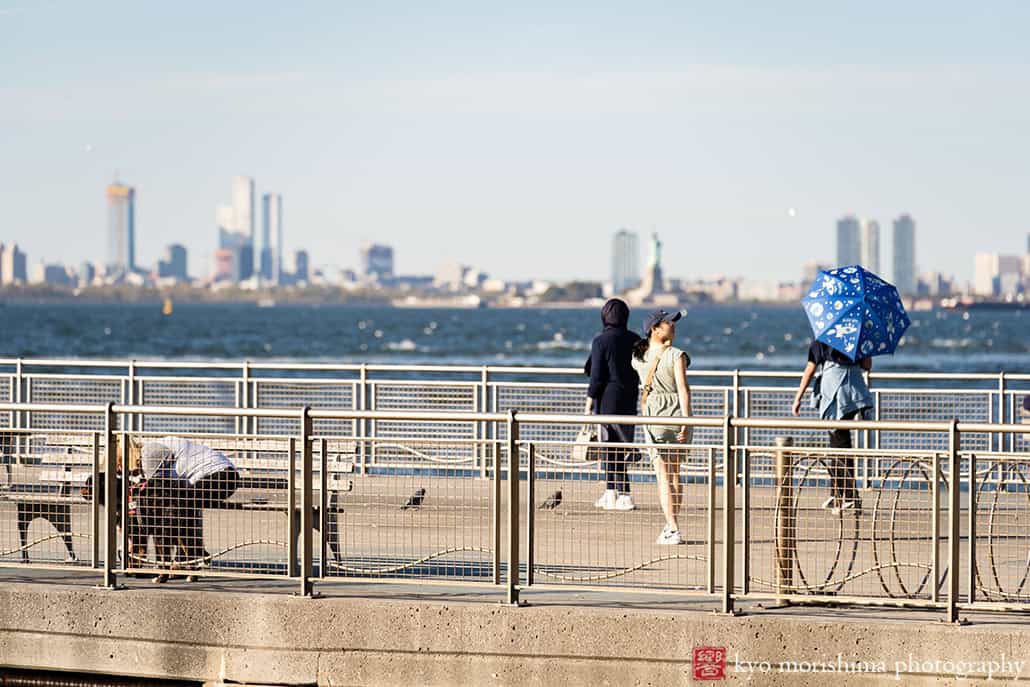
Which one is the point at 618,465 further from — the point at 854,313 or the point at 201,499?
the point at 854,313

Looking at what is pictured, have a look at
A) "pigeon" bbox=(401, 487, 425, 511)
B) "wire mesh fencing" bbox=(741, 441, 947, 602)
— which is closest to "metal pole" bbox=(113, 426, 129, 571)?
"pigeon" bbox=(401, 487, 425, 511)

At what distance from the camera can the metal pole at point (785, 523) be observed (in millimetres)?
9078

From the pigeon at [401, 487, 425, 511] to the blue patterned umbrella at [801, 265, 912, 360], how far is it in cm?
456

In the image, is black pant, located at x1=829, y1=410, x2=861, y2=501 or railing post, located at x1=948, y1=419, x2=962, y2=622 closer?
railing post, located at x1=948, y1=419, x2=962, y2=622

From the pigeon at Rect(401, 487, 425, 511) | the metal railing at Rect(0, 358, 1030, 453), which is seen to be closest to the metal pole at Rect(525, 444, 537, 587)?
the pigeon at Rect(401, 487, 425, 511)

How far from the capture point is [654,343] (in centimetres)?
1223

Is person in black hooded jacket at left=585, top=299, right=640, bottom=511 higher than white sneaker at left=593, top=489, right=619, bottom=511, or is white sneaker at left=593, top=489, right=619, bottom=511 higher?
person in black hooded jacket at left=585, top=299, right=640, bottom=511

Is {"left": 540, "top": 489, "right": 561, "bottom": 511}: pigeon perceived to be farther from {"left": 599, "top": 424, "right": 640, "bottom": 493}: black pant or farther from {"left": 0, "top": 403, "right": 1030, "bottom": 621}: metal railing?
{"left": 599, "top": 424, "right": 640, "bottom": 493}: black pant

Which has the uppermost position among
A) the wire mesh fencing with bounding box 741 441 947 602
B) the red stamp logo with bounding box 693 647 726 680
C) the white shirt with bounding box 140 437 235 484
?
the white shirt with bounding box 140 437 235 484

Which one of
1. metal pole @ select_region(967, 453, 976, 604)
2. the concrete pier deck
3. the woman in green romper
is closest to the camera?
metal pole @ select_region(967, 453, 976, 604)

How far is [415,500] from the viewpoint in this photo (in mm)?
9500

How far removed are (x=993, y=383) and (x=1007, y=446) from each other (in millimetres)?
39835

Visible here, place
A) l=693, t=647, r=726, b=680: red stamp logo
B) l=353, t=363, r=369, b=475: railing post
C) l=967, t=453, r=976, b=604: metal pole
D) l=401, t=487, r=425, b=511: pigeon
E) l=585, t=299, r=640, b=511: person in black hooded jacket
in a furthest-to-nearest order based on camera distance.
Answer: l=585, t=299, r=640, b=511: person in black hooded jacket, l=353, t=363, r=369, b=475: railing post, l=401, t=487, r=425, b=511: pigeon, l=693, t=647, r=726, b=680: red stamp logo, l=967, t=453, r=976, b=604: metal pole

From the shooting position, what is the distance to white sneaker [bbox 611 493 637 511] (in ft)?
30.4
